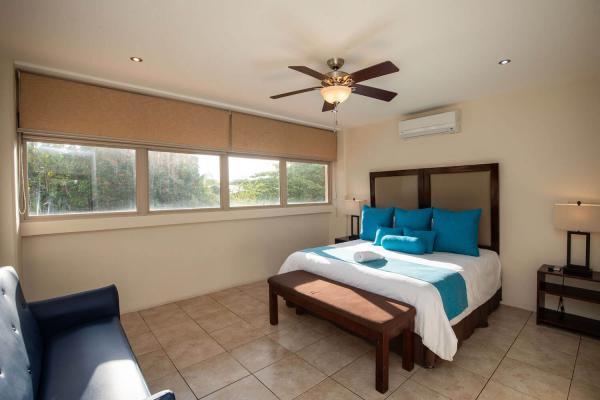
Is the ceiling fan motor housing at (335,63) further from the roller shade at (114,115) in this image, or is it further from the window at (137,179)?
the window at (137,179)

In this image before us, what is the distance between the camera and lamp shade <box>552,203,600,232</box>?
2451 mm

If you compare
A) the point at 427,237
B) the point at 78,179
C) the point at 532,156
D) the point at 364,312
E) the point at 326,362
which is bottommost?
the point at 326,362

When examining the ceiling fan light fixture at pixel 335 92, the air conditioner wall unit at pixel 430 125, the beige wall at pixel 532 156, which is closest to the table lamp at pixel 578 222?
the beige wall at pixel 532 156

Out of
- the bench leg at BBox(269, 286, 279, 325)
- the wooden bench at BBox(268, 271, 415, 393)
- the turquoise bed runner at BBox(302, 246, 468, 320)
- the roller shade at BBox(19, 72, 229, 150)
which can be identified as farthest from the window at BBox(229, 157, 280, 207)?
the turquoise bed runner at BBox(302, 246, 468, 320)

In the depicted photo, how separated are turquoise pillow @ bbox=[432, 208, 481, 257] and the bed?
113mm

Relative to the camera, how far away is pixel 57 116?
2.55m

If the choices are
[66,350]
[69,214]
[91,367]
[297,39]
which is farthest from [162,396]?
[69,214]

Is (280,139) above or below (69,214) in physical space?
above

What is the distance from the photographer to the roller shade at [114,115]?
2.48m

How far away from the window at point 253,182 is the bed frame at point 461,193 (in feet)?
5.72

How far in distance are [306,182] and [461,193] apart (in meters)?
2.37

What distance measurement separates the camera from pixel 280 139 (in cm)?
419

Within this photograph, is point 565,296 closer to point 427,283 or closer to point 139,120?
point 427,283

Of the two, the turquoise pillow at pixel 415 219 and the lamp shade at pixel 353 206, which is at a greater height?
the lamp shade at pixel 353 206
